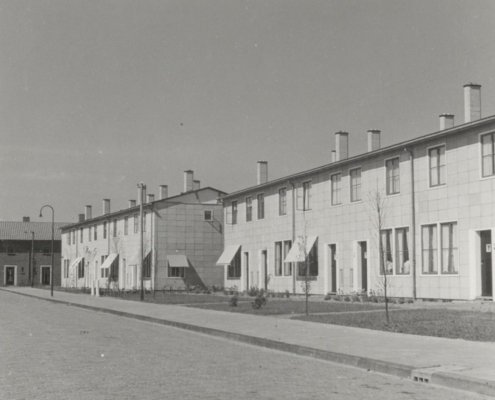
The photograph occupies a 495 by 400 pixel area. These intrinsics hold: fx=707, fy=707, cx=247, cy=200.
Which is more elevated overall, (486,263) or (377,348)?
(486,263)

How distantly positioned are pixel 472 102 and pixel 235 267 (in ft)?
73.0

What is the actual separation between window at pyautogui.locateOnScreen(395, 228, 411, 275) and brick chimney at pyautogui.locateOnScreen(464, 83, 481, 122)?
206 inches

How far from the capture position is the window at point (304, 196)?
3703 cm

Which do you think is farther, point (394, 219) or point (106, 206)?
point (106, 206)

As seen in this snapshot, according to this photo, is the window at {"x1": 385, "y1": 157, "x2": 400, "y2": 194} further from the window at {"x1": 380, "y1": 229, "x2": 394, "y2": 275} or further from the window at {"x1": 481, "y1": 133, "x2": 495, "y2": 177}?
the window at {"x1": 481, "y1": 133, "x2": 495, "y2": 177}

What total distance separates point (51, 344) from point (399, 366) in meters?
7.36

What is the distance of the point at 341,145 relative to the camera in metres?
37.0

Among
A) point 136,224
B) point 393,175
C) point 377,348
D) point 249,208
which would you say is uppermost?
point 393,175

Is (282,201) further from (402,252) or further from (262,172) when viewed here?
(402,252)

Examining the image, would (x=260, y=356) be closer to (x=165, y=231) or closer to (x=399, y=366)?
(x=399, y=366)

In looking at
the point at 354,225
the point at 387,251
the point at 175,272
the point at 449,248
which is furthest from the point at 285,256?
the point at 175,272

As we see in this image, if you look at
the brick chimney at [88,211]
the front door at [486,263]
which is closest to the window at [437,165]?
the front door at [486,263]

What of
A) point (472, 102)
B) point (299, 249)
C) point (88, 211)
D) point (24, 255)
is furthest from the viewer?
point (24, 255)

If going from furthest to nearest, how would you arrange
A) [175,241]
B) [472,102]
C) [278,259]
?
[175,241] → [278,259] → [472,102]
